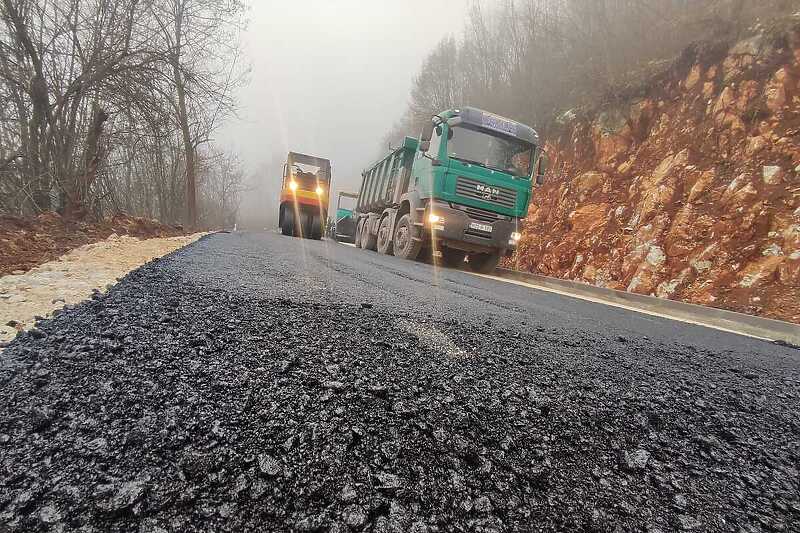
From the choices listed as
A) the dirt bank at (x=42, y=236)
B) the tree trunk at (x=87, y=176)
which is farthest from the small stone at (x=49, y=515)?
the tree trunk at (x=87, y=176)

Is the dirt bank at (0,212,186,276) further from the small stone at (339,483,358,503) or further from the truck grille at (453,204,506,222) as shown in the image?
the truck grille at (453,204,506,222)

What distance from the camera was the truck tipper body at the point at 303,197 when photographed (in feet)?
44.1

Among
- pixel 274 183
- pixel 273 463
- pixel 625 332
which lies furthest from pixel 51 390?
pixel 274 183

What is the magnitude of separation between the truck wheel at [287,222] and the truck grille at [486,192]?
7.90 m

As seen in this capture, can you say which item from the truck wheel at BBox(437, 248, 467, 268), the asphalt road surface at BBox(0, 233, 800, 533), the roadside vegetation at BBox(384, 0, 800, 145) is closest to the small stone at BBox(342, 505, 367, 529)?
the asphalt road surface at BBox(0, 233, 800, 533)

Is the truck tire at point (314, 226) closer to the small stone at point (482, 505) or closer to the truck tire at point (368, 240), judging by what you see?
the truck tire at point (368, 240)

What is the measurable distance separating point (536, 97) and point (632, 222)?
943 cm

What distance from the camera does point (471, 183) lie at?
24.2 feet

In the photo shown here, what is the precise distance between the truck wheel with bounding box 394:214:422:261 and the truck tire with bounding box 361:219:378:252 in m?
2.43

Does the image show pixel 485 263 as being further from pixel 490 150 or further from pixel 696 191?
pixel 696 191

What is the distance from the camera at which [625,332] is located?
106 inches

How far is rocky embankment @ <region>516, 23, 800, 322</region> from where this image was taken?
6570 mm

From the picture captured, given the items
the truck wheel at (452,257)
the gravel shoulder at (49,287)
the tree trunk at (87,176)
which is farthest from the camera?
the truck wheel at (452,257)

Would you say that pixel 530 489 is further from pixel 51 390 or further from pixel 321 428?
pixel 51 390
